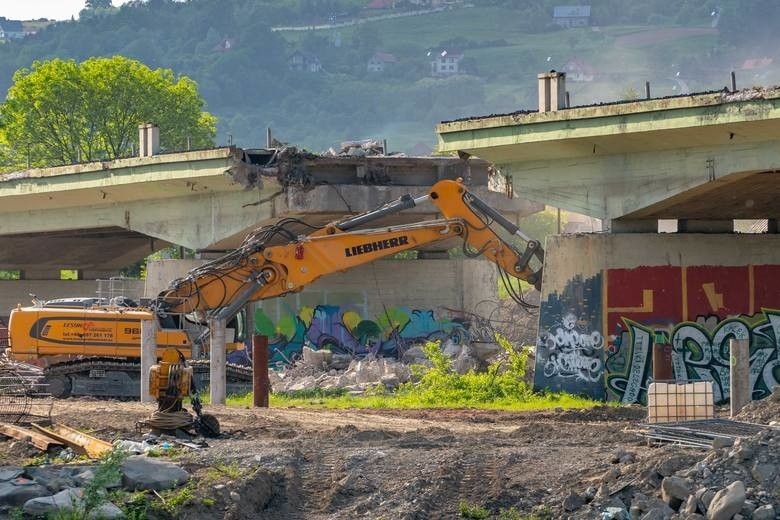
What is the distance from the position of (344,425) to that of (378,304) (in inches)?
789

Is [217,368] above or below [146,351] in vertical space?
below

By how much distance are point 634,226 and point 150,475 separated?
15.2m

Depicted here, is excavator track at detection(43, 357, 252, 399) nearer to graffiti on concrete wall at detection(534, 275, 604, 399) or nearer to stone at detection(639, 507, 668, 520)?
graffiti on concrete wall at detection(534, 275, 604, 399)

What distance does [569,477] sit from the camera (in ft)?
59.1

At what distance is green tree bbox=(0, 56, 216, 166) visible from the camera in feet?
251

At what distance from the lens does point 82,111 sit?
3031 inches

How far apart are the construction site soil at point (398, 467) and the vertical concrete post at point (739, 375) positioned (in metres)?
2.37

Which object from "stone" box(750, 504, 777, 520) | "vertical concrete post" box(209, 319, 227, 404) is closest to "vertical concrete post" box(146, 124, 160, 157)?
"vertical concrete post" box(209, 319, 227, 404)

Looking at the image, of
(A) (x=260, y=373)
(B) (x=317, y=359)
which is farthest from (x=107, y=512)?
(B) (x=317, y=359)

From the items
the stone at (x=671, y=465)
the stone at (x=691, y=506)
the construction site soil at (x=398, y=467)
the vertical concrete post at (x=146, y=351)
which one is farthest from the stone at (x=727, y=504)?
the vertical concrete post at (x=146, y=351)

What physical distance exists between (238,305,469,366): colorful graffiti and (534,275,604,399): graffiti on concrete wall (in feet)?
44.8

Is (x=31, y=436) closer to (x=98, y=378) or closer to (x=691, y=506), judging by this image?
(x=691, y=506)

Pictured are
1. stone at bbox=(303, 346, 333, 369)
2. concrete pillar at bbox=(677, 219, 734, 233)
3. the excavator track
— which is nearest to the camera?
concrete pillar at bbox=(677, 219, 734, 233)

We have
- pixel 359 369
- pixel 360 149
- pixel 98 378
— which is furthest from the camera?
pixel 360 149
